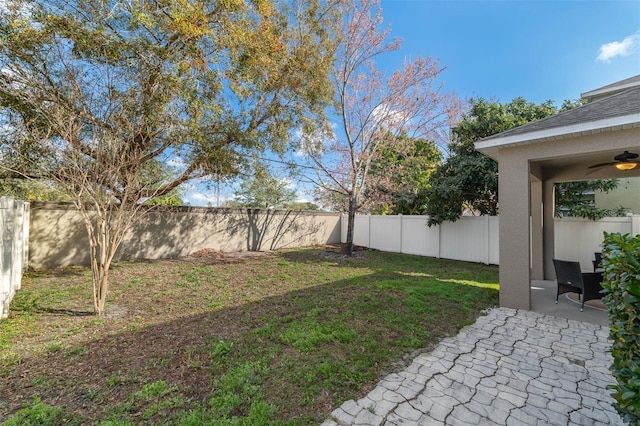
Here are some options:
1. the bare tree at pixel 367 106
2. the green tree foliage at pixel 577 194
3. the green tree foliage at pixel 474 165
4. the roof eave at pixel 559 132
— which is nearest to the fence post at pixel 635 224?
the green tree foliage at pixel 577 194

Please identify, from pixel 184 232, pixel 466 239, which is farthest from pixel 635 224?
pixel 184 232

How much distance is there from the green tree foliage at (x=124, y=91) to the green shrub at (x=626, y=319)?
18.1ft

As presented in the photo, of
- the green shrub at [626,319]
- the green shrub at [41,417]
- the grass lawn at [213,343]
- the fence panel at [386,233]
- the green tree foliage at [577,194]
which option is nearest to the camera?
the green shrub at [626,319]

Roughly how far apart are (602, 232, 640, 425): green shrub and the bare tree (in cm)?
928

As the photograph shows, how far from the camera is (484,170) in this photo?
8.62 metres

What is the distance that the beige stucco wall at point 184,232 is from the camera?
7.74 meters

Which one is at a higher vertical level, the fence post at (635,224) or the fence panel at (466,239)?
the fence post at (635,224)

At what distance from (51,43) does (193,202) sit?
6.65 m

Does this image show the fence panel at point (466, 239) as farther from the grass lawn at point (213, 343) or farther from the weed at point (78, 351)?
the weed at point (78, 351)

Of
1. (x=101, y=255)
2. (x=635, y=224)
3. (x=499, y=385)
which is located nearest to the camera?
(x=499, y=385)

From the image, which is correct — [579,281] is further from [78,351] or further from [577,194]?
[78,351]

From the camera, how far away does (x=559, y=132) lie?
434 centimetres

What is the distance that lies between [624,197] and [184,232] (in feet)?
65.5

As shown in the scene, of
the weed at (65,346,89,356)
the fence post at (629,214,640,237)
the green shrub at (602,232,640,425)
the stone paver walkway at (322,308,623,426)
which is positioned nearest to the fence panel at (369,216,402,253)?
the fence post at (629,214,640,237)
